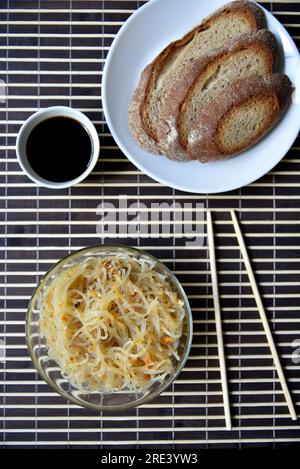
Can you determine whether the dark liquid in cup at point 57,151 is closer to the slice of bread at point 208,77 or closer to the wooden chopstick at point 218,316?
the slice of bread at point 208,77

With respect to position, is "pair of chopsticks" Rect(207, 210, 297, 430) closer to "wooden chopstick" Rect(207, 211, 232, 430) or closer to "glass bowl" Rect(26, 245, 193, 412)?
"wooden chopstick" Rect(207, 211, 232, 430)

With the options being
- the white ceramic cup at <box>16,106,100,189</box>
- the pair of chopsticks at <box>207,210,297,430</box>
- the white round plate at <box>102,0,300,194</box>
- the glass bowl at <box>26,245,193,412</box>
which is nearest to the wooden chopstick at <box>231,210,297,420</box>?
the pair of chopsticks at <box>207,210,297,430</box>

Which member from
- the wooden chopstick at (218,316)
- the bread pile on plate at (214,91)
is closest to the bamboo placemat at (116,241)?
the wooden chopstick at (218,316)

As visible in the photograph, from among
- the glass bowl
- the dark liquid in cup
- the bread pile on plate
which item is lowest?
the glass bowl

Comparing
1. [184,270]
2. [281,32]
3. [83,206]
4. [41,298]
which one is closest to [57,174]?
[83,206]

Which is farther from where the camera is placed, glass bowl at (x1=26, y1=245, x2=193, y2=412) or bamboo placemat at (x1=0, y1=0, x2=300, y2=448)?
bamboo placemat at (x1=0, y1=0, x2=300, y2=448)

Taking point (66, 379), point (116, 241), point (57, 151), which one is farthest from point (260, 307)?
point (57, 151)

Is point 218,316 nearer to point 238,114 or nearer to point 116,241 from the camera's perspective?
point 116,241
